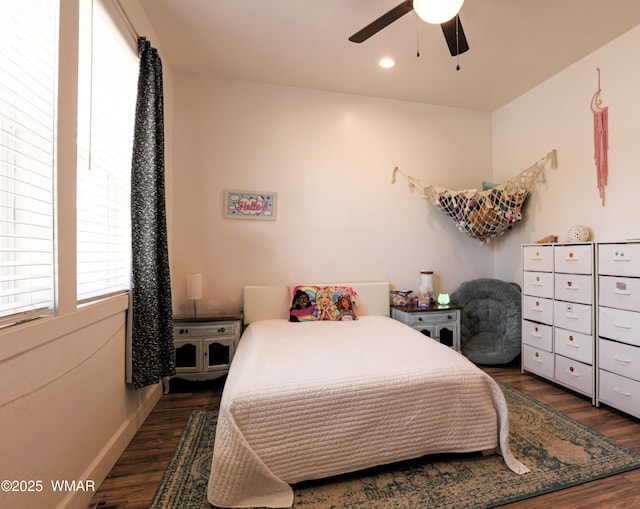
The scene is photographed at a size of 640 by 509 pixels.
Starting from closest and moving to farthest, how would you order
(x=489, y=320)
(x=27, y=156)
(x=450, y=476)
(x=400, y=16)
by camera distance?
(x=27, y=156)
(x=450, y=476)
(x=400, y=16)
(x=489, y=320)

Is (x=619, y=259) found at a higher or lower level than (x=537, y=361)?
higher

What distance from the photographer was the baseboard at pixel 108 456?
1.27m

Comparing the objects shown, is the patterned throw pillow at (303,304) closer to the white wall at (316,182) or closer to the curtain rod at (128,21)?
the white wall at (316,182)

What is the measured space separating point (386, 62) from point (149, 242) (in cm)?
249

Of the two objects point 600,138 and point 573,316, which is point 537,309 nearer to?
point 573,316

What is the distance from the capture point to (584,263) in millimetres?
2309

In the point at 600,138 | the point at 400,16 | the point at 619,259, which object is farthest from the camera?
the point at 600,138

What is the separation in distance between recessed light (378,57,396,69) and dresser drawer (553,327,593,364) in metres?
2.75

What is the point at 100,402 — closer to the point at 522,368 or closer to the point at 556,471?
the point at 556,471

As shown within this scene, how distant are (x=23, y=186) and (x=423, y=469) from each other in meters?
2.23

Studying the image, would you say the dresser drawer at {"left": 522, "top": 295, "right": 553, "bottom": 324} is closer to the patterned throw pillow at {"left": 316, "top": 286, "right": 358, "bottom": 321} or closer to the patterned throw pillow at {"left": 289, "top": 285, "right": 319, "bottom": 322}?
the patterned throw pillow at {"left": 316, "top": 286, "right": 358, "bottom": 321}

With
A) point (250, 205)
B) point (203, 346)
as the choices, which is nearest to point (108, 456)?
point (203, 346)

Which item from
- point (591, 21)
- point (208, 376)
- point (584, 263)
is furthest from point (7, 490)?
point (591, 21)

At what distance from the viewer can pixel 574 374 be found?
2404mm
